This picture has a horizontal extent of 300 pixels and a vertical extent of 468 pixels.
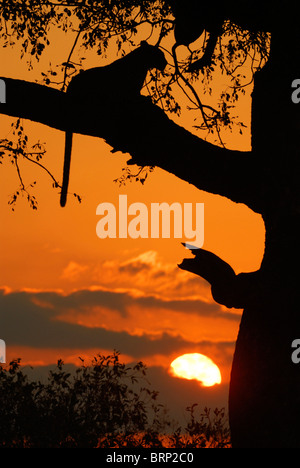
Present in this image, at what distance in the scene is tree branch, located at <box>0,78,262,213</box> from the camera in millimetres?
8414

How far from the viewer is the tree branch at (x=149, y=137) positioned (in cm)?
841

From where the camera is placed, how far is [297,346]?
796 cm

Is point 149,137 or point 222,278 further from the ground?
point 149,137

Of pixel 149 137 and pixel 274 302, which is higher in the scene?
pixel 149 137

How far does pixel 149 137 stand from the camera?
28.4 feet

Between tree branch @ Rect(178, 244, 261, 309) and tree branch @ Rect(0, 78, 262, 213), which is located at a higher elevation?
tree branch @ Rect(0, 78, 262, 213)

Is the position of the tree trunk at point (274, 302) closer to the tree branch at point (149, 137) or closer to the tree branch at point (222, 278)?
the tree branch at point (222, 278)

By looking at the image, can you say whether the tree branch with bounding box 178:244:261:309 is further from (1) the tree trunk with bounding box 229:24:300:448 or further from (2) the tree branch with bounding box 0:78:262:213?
(2) the tree branch with bounding box 0:78:262:213

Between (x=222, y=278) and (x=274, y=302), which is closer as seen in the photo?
(x=274, y=302)

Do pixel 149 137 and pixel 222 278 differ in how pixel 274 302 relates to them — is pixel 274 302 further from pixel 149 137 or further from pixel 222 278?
pixel 149 137

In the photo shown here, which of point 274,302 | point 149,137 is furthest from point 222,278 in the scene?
point 149,137

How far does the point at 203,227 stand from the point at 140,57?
261cm
